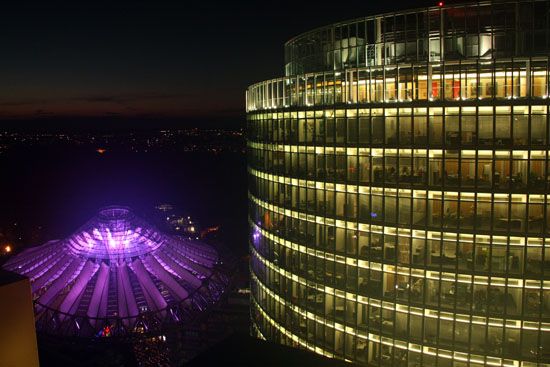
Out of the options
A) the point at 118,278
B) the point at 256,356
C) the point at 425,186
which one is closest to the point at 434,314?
the point at 425,186

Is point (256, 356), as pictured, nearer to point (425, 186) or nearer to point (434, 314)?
point (434, 314)

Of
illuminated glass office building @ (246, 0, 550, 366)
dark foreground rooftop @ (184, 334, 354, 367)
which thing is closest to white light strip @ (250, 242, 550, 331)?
illuminated glass office building @ (246, 0, 550, 366)

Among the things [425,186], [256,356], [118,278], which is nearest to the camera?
[425,186]

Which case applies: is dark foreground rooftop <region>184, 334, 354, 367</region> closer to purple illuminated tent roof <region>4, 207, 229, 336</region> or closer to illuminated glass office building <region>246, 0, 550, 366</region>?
illuminated glass office building <region>246, 0, 550, 366</region>

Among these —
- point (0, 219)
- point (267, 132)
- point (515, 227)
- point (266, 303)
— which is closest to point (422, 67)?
point (515, 227)

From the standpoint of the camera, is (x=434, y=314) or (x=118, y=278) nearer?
(x=434, y=314)

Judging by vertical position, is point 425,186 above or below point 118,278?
above

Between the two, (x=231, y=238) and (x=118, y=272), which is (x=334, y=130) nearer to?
(x=118, y=272)
